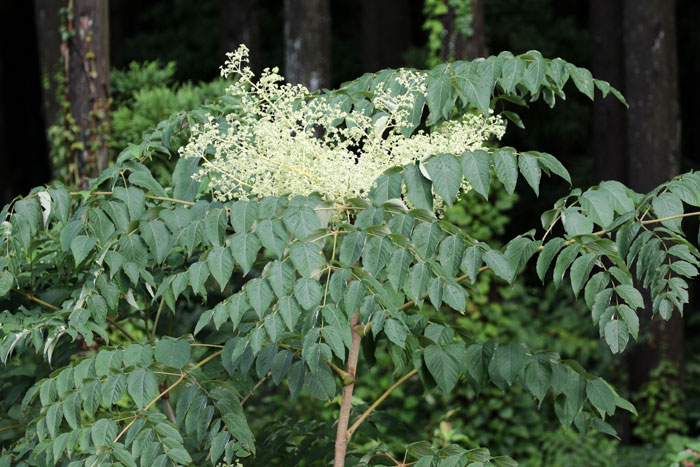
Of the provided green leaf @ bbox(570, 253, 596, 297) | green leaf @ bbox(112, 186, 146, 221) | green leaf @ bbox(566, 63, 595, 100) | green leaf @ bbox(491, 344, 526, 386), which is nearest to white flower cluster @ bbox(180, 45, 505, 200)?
green leaf @ bbox(112, 186, 146, 221)

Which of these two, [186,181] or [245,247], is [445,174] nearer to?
[245,247]

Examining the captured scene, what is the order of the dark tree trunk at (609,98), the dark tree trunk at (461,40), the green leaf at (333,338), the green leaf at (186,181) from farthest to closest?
the dark tree trunk at (609,98) → the dark tree trunk at (461,40) → the green leaf at (186,181) → the green leaf at (333,338)

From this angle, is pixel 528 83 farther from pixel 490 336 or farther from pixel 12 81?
pixel 12 81

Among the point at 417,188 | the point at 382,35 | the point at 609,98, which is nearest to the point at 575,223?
the point at 417,188

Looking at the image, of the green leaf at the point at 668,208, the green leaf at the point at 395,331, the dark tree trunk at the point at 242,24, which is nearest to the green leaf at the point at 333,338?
the green leaf at the point at 395,331

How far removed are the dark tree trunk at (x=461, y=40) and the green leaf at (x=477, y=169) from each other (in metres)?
4.53

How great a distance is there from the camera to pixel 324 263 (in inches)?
95.8

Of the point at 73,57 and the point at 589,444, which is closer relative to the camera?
the point at 73,57

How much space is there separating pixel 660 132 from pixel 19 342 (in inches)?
258

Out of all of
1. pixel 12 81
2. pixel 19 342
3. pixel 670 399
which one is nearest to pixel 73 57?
pixel 19 342

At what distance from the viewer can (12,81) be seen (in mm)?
15820

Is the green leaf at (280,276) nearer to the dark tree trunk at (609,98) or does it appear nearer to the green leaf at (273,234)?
the green leaf at (273,234)

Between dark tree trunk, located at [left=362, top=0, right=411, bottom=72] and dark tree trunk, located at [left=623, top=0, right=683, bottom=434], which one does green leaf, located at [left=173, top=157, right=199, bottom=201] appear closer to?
dark tree trunk, located at [left=623, top=0, right=683, bottom=434]

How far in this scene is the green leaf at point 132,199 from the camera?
2.79 metres
